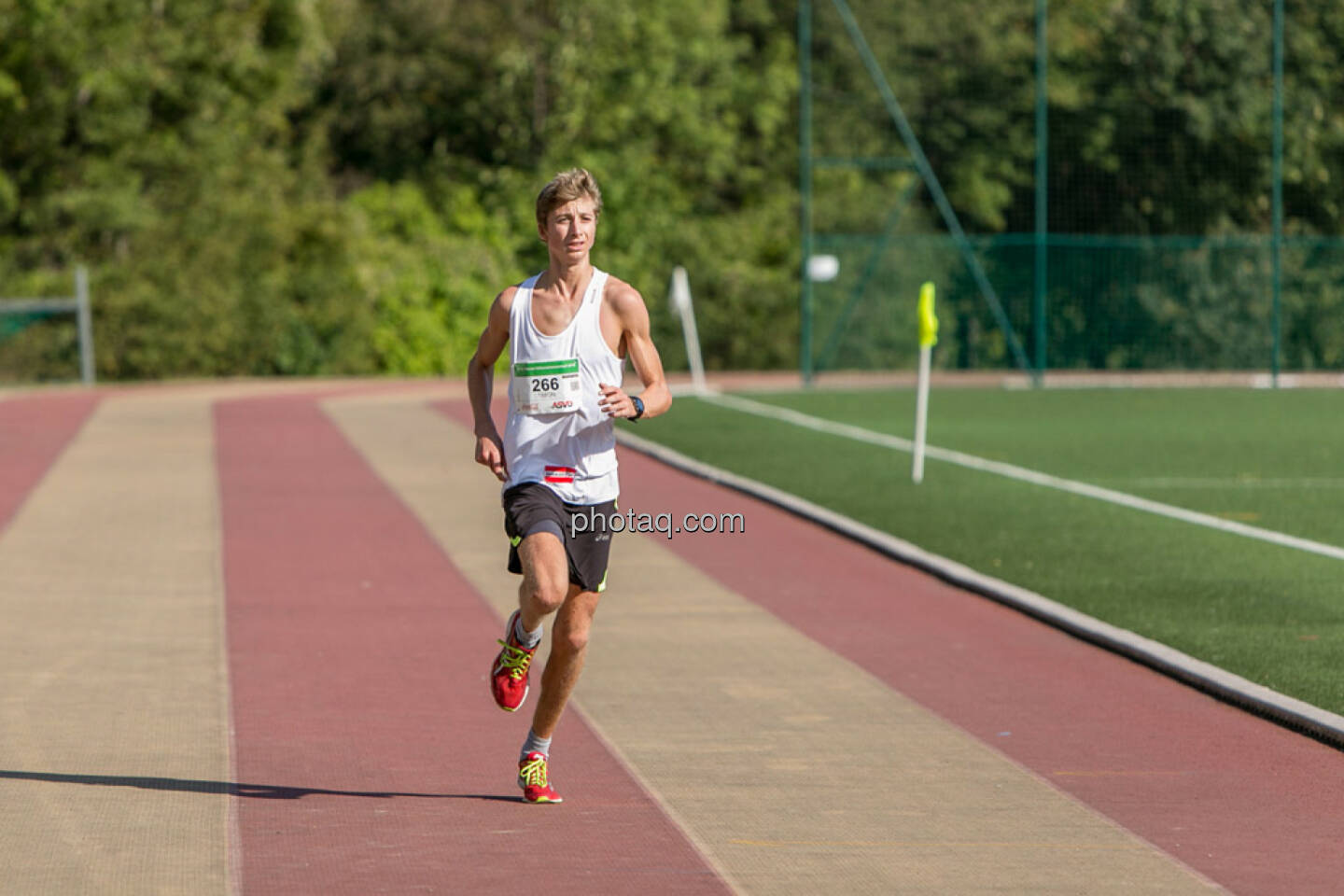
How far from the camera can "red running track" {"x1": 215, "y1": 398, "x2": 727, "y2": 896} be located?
630 centimetres

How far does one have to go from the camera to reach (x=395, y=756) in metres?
7.95

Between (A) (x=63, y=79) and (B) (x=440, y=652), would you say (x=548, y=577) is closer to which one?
(B) (x=440, y=652)

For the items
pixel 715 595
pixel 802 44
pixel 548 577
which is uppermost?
pixel 802 44

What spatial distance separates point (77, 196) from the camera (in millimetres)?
40688

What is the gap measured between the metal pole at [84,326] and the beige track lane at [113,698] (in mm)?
20562

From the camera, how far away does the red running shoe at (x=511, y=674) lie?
23.6 ft

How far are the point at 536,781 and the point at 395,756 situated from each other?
1.01m

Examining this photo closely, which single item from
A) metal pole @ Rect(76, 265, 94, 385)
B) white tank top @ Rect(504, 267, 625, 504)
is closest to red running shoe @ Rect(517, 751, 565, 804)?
white tank top @ Rect(504, 267, 625, 504)

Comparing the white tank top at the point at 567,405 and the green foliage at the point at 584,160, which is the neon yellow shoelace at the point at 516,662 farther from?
the green foliage at the point at 584,160

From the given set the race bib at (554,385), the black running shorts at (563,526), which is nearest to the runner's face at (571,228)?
the race bib at (554,385)

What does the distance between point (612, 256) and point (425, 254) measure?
3930mm

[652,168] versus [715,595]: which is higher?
[652,168]

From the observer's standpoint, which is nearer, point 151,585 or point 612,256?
point 151,585

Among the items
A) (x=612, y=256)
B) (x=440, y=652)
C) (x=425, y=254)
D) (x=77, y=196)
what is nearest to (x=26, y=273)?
(x=77, y=196)
